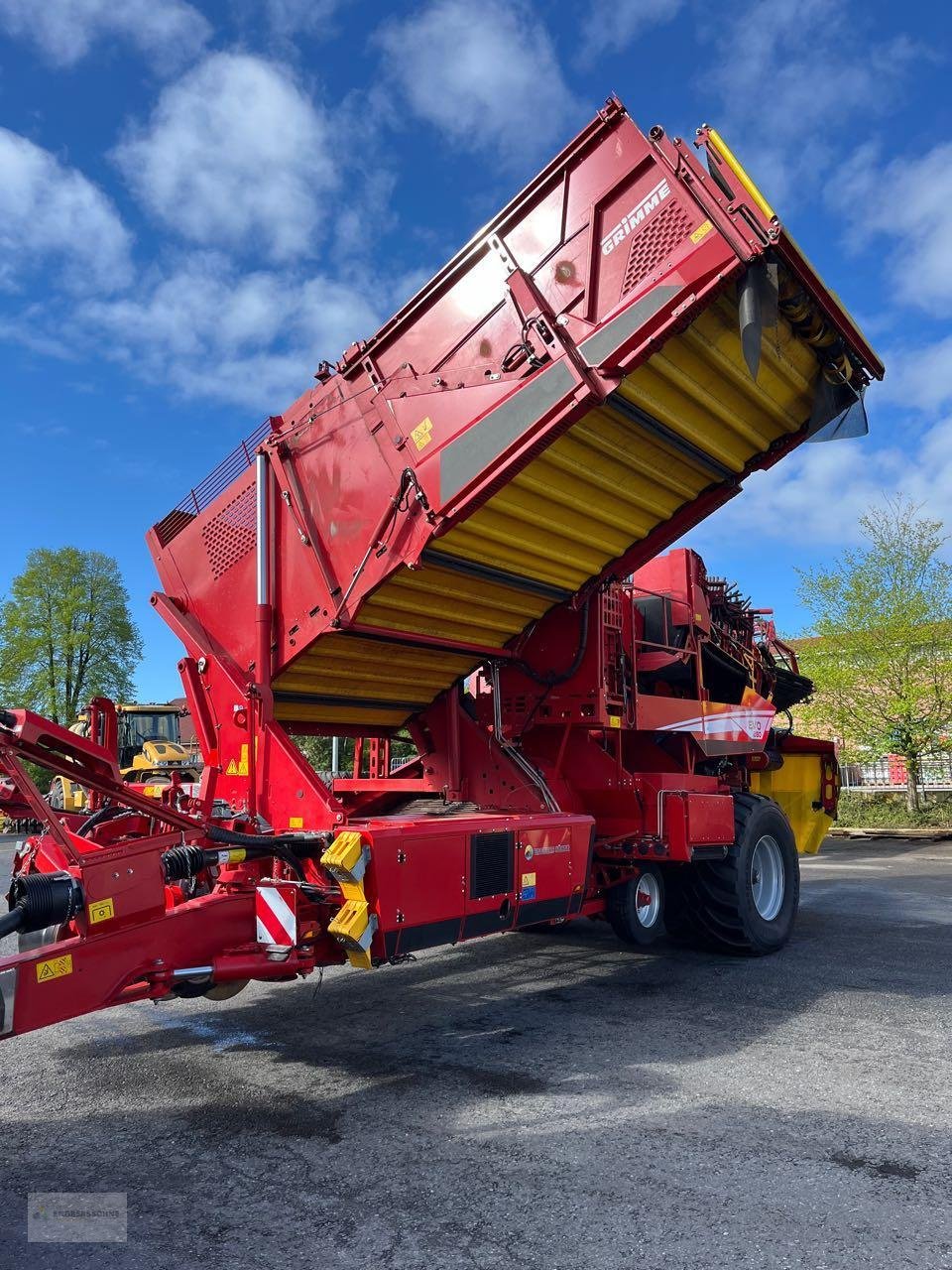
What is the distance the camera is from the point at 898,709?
20.8 metres

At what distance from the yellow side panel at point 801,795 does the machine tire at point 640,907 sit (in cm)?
275

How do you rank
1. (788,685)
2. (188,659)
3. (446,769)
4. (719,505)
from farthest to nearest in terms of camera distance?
(788,685), (446,769), (719,505), (188,659)

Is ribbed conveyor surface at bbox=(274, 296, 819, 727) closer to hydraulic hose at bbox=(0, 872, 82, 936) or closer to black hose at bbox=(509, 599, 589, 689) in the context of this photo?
black hose at bbox=(509, 599, 589, 689)

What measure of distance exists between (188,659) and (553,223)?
3173mm

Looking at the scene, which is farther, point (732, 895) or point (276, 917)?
point (732, 895)

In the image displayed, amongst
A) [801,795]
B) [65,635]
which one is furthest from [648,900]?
[65,635]

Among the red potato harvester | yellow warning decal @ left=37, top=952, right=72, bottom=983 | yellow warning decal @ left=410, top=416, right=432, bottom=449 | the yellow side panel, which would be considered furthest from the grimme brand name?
the yellow side panel

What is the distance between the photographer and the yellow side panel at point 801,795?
959cm

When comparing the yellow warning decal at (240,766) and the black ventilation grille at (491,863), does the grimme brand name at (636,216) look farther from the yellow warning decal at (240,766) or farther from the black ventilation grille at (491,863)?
the yellow warning decal at (240,766)

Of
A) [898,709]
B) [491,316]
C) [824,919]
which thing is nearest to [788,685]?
[824,919]

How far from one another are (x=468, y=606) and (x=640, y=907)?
2.88 metres

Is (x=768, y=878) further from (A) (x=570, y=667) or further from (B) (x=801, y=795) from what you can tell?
(A) (x=570, y=667)

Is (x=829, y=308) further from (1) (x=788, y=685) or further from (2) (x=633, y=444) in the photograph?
(1) (x=788, y=685)

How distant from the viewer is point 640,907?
23.3 ft
